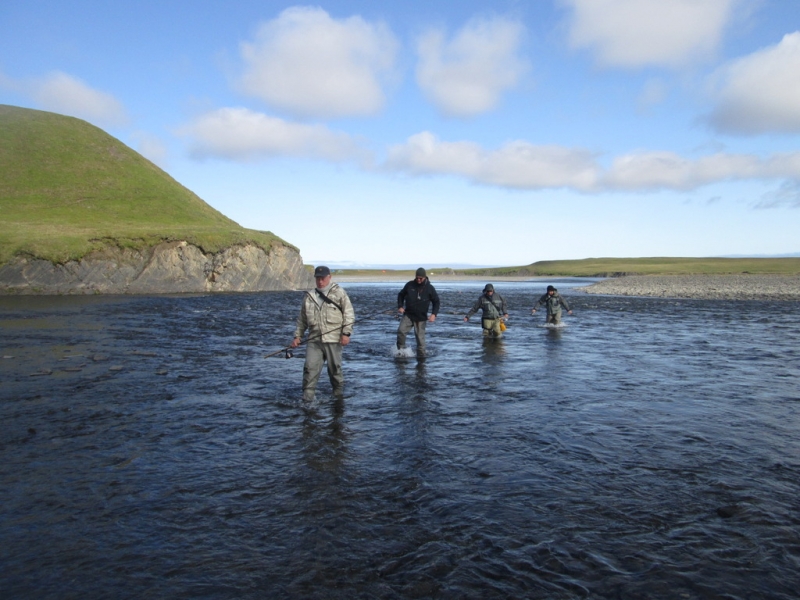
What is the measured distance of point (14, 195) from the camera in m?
75.5

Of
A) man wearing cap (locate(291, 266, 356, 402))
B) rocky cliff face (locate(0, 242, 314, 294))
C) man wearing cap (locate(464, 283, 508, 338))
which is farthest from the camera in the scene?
rocky cliff face (locate(0, 242, 314, 294))

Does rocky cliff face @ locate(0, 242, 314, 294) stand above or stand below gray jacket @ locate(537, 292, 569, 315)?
above

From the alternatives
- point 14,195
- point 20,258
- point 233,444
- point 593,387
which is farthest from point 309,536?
point 14,195

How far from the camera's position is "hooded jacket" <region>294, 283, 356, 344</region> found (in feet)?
37.4

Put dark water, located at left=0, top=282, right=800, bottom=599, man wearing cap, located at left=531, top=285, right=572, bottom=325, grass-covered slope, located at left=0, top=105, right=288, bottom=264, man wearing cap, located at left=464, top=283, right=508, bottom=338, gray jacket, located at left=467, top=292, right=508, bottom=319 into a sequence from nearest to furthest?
dark water, located at left=0, top=282, right=800, bottom=599
man wearing cap, located at left=464, top=283, right=508, bottom=338
gray jacket, located at left=467, top=292, right=508, bottom=319
man wearing cap, located at left=531, top=285, right=572, bottom=325
grass-covered slope, located at left=0, top=105, right=288, bottom=264

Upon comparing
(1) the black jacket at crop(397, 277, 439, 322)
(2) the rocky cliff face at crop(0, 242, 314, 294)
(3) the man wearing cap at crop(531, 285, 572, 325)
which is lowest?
(3) the man wearing cap at crop(531, 285, 572, 325)

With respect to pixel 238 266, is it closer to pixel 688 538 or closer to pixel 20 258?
pixel 20 258

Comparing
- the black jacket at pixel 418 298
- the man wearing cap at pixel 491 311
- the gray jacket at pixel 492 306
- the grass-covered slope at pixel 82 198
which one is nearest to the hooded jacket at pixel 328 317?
the black jacket at pixel 418 298

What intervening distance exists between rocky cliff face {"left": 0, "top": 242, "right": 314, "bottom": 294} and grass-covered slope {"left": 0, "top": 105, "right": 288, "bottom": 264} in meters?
1.11

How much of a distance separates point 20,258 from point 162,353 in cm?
4089

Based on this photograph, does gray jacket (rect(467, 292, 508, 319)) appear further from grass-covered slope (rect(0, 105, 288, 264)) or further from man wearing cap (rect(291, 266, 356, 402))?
grass-covered slope (rect(0, 105, 288, 264))

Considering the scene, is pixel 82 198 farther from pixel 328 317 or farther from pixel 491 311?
pixel 328 317

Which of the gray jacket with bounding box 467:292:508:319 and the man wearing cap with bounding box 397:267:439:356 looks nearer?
the man wearing cap with bounding box 397:267:439:356

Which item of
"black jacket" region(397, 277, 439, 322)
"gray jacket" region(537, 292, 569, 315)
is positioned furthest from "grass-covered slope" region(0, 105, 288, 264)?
"black jacket" region(397, 277, 439, 322)
